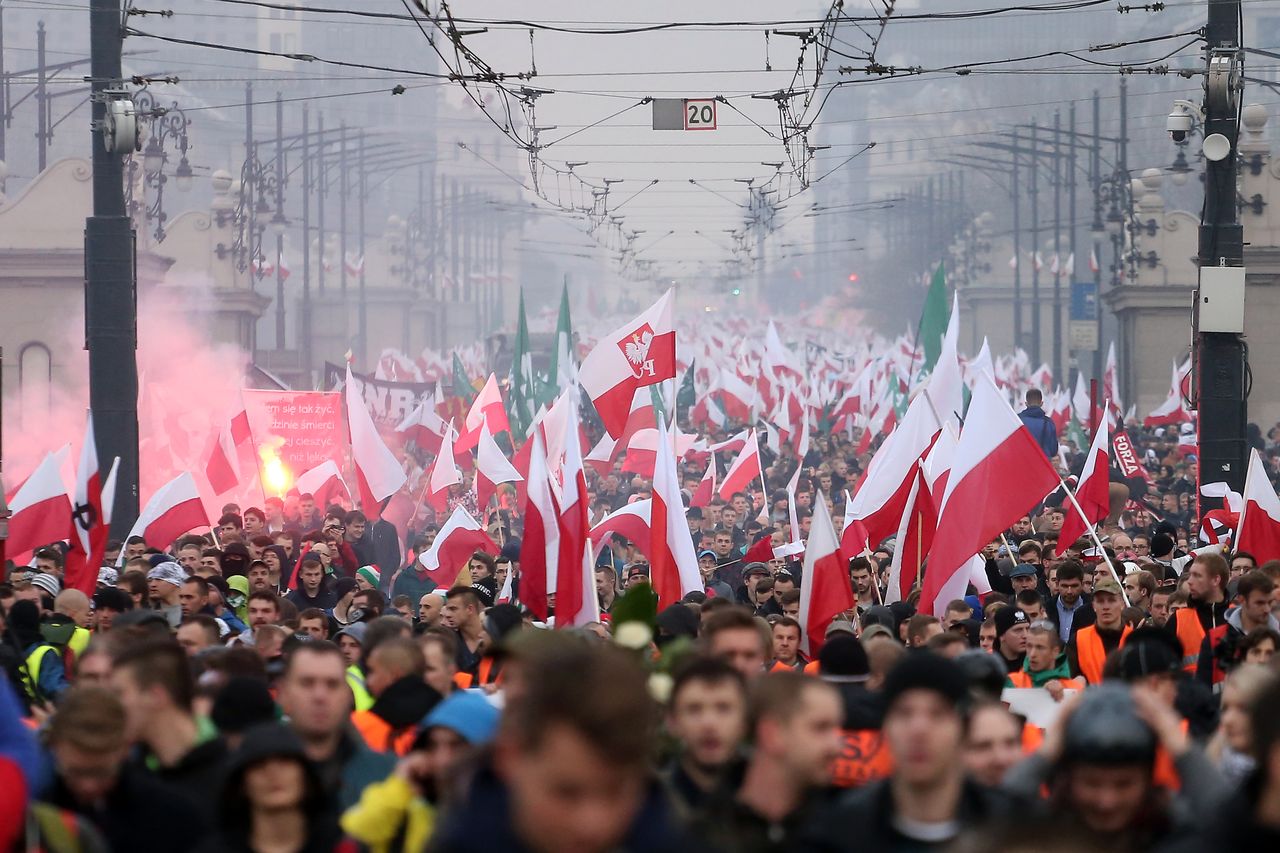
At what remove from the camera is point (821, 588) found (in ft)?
35.7

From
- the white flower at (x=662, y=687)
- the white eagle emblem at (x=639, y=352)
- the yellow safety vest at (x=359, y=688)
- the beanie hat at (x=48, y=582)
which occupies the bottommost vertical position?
the beanie hat at (x=48, y=582)

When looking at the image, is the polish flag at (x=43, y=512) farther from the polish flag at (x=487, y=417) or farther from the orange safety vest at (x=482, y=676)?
the polish flag at (x=487, y=417)

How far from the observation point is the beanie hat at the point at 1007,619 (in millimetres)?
9906

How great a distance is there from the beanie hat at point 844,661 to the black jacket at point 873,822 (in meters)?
2.25

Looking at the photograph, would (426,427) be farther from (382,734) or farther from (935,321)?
(382,734)

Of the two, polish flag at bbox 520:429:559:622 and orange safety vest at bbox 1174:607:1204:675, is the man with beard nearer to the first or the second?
orange safety vest at bbox 1174:607:1204:675

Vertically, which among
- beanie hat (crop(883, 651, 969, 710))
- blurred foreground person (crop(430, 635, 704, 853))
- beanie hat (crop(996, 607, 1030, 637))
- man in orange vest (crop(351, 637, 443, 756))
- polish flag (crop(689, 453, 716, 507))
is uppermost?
blurred foreground person (crop(430, 635, 704, 853))

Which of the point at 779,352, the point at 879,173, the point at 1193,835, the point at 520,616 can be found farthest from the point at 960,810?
the point at 879,173

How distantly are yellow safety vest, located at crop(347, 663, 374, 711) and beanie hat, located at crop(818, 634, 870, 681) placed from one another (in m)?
1.59

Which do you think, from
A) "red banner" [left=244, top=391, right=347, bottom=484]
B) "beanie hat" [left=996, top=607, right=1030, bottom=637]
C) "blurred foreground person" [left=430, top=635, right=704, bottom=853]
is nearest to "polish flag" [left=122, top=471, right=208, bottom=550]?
"red banner" [left=244, top=391, right=347, bottom=484]

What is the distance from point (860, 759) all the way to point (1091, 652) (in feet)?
12.4

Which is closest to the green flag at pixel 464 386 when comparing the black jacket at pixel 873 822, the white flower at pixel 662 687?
the white flower at pixel 662 687

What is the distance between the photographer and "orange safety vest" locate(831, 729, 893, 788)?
579 centimetres

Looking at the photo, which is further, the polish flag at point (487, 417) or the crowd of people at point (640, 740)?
the polish flag at point (487, 417)
